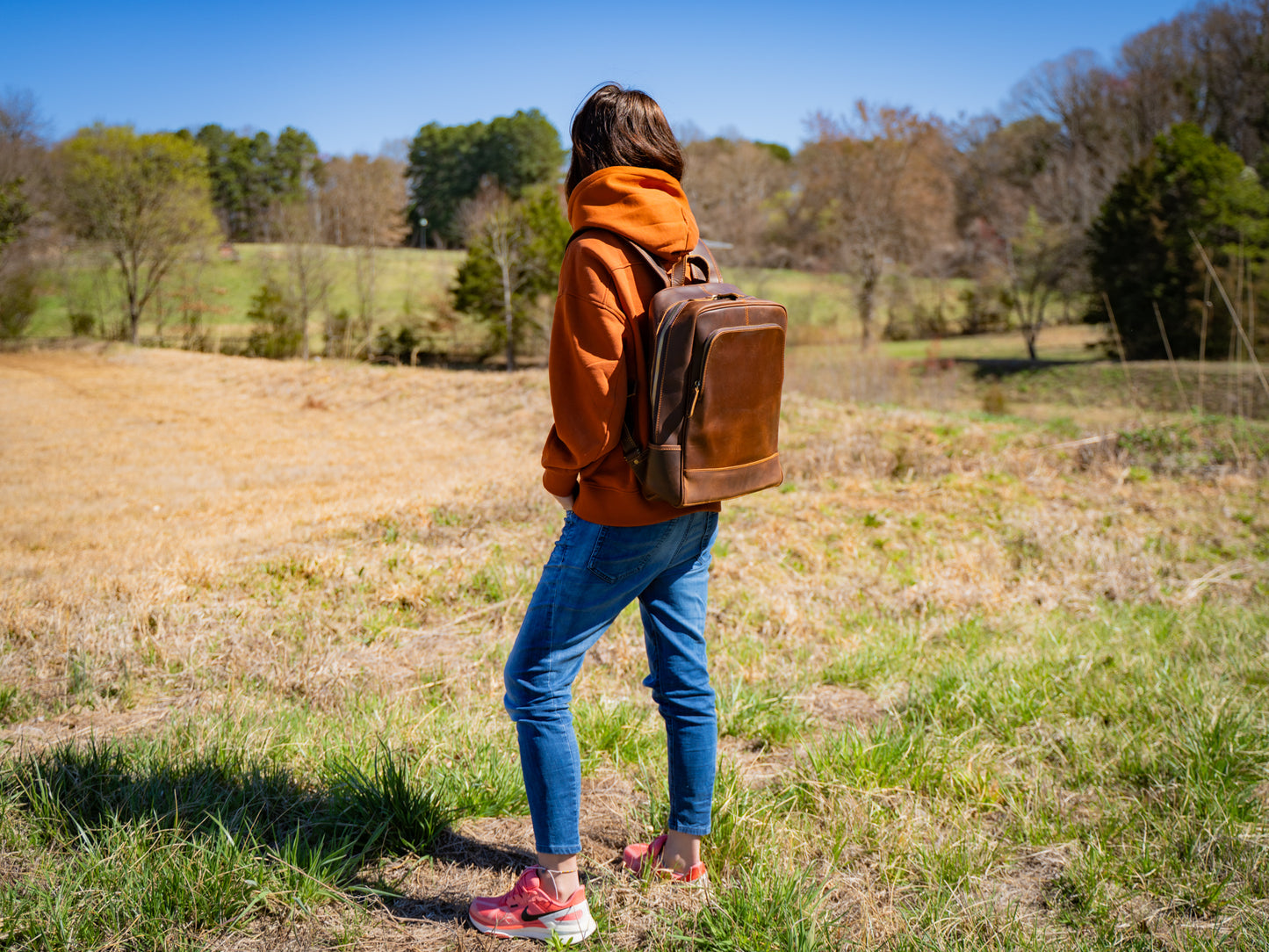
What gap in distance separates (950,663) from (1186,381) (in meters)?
20.5

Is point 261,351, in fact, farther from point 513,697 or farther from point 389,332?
point 513,697

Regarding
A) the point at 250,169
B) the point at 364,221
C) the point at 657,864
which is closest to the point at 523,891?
the point at 657,864

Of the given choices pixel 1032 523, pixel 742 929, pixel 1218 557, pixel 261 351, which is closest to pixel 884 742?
pixel 742 929

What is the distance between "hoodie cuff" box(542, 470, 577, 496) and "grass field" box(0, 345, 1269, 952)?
3.49ft

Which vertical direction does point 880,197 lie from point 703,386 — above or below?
above

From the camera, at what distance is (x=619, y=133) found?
6.14 ft

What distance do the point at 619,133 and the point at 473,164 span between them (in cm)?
5710

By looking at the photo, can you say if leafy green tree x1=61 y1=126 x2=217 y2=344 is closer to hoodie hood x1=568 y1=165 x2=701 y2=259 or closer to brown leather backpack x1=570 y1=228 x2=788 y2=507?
hoodie hood x1=568 y1=165 x2=701 y2=259

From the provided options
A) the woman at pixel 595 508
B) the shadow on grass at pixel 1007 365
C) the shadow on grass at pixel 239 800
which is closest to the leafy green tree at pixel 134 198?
the shadow on grass at pixel 1007 365

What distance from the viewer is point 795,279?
158 feet

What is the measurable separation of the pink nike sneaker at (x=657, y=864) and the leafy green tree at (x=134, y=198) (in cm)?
3275

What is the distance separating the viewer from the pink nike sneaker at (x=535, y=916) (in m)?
1.92

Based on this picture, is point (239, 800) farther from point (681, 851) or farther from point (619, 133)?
point (619, 133)

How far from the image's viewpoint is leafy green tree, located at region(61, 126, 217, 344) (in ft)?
91.3
